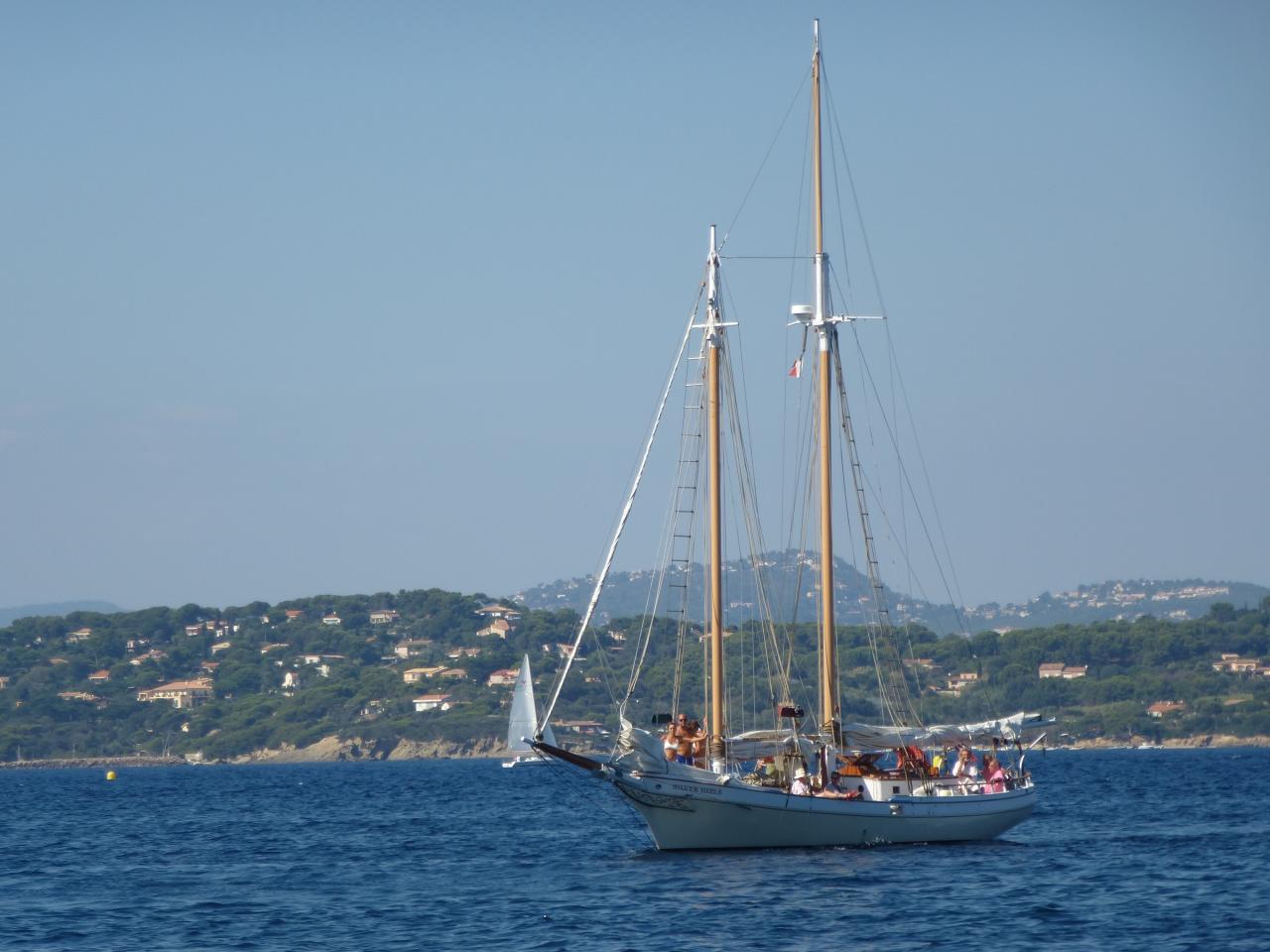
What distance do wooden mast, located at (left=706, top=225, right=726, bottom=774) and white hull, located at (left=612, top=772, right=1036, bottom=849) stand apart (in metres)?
1.60

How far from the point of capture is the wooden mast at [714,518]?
54.8 metres

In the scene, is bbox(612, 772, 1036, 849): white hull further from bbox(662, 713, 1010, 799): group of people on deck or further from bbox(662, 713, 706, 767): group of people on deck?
bbox(662, 713, 706, 767): group of people on deck

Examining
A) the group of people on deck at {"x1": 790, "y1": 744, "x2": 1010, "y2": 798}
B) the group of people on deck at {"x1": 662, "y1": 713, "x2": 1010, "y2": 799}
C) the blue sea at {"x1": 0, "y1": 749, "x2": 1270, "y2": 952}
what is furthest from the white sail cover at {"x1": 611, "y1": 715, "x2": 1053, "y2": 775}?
the blue sea at {"x1": 0, "y1": 749, "x2": 1270, "y2": 952}

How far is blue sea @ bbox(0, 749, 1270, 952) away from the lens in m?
41.2

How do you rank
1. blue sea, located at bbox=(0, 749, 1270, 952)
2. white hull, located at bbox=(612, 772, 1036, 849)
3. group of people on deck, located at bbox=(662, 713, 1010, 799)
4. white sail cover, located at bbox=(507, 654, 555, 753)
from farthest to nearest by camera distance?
group of people on deck, located at bbox=(662, 713, 1010, 799) → white hull, located at bbox=(612, 772, 1036, 849) → white sail cover, located at bbox=(507, 654, 555, 753) → blue sea, located at bbox=(0, 749, 1270, 952)

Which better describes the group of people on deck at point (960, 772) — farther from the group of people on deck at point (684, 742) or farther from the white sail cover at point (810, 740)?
the group of people on deck at point (684, 742)

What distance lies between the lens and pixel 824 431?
6297 centimetres

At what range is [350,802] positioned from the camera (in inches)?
4387

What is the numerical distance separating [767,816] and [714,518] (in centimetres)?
1011

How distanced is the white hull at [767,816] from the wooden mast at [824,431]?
452cm

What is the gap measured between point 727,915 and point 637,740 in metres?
9.19

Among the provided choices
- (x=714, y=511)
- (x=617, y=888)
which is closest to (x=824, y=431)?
(x=714, y=511)

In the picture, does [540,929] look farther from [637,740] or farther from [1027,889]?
[1027,889]

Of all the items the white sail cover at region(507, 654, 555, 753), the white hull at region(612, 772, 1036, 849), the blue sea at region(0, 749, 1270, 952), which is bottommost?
the blue sea at region(0, 749, 1270, 952)
